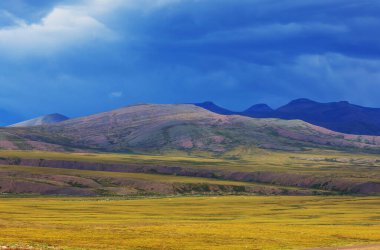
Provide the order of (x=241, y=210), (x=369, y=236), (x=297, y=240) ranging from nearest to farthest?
(x=297, y=240) → (x=369, y=236) → (x=241, y=210)

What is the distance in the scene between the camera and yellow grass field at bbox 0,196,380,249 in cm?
8200

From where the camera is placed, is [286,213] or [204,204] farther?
[204,204]

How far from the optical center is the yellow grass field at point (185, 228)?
82000mm

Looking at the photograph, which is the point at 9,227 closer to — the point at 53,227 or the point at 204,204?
the point at 53,227

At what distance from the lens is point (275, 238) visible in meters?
92.6

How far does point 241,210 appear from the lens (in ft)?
559

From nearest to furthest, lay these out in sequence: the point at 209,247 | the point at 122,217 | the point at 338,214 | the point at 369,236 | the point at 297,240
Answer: the point at 209,247 < the point at 297,240 < the point at 369,236 < the point at 122,217 < the point at 338,214

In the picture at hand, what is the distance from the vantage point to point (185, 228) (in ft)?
353

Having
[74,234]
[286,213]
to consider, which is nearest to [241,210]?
[286,213]

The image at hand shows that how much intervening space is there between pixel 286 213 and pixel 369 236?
6109cm

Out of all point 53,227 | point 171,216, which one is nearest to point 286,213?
point 171,216

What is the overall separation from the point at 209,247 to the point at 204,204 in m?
113

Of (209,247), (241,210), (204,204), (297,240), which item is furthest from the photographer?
(204,204)

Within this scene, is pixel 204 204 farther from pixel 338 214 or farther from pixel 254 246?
pixel 254 246
